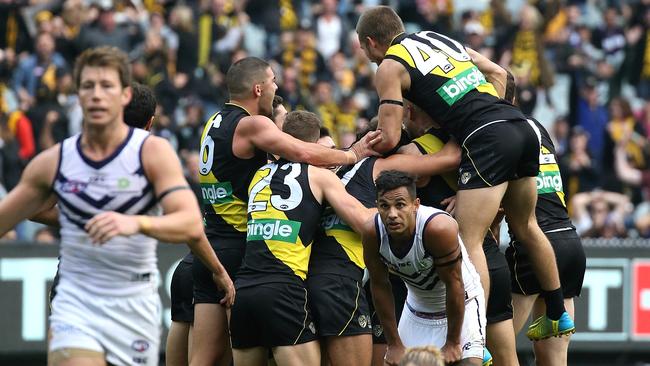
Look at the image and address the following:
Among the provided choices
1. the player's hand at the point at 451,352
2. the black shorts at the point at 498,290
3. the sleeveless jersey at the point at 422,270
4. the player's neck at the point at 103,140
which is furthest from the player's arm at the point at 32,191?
the black shorts at the point at 498,290

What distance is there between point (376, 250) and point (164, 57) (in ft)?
37.7

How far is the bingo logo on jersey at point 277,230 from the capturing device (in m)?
9.48

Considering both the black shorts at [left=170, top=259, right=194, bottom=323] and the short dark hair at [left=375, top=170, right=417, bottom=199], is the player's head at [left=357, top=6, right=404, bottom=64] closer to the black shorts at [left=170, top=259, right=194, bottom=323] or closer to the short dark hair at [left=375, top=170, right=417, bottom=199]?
the short dark hair at [left=375, top=170, right=417, bottom=199]

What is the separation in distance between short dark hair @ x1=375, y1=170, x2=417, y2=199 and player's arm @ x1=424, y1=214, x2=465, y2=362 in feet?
0.92

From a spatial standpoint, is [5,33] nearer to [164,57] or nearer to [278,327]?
[164,57]

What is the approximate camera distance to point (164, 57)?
19.9m

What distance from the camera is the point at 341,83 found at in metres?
20.9

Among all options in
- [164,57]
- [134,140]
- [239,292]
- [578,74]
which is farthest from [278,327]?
[578,74]

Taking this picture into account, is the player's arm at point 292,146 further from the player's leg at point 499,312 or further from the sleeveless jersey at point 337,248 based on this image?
the player's leg at point 499,312

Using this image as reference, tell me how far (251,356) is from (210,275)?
2.56ft

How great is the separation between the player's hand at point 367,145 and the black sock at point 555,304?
175 cm

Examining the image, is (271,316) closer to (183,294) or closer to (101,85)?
(183,294)

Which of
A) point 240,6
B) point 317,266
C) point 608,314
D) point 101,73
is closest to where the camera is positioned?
point 101,73

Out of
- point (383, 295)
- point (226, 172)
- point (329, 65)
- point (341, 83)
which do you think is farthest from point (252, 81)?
point (329, 65)
